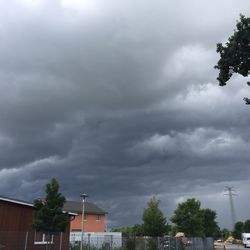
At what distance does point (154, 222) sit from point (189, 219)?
354 inches

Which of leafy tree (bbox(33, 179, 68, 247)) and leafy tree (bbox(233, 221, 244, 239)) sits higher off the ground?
leafy tree (bbox(233, 221, 244, 239))

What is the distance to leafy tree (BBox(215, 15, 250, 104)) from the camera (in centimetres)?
2156

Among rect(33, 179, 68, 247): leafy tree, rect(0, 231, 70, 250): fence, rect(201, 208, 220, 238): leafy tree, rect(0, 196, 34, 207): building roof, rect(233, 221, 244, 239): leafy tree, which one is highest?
rect(233, 221, 244, 239): leafy tree

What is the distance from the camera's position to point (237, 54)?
2189 centimetres

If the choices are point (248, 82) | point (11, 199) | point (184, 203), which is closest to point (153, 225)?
point (184, 203)

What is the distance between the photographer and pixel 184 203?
221ft

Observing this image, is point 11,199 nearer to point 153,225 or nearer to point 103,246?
point 103,246

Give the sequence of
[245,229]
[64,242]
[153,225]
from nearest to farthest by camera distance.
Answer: [64,242]
[153,225]
[245,229]

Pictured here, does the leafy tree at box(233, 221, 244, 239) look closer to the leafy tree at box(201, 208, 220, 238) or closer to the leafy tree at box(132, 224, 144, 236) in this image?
the leafy tree at box(201, 208, 220, 238)

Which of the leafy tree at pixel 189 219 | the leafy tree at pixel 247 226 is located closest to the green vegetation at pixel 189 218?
the leafy tree at pixel 189 219

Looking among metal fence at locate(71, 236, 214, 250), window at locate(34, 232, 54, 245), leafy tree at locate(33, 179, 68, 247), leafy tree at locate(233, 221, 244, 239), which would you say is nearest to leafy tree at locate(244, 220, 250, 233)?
leafy tree at locate(233, 221, 244, 239)

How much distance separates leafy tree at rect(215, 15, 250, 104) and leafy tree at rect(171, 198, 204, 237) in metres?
45.2

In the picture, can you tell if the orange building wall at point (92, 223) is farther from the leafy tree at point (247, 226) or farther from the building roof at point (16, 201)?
the leafy tree at point (247, 226)

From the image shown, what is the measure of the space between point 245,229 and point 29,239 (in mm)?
108830
